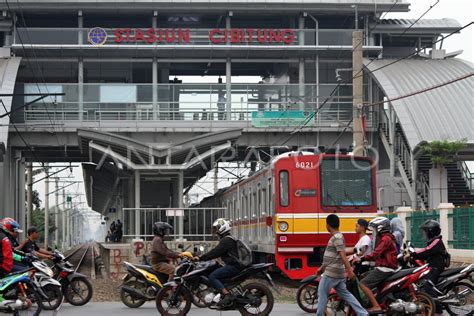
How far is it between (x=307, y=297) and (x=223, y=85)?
103 ft

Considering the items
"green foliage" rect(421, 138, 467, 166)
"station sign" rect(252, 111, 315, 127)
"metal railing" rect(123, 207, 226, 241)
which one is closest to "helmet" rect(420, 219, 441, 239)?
"metal railing" rect(123, 207, 226, 241)

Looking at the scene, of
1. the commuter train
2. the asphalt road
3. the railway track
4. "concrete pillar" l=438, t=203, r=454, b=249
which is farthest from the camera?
the railway track

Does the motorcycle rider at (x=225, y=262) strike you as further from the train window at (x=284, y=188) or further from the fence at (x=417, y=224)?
the fence at (x=417, y=224)

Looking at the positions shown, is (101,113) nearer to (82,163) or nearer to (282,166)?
(82,163)

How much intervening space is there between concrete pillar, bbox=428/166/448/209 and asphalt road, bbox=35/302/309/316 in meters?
24.9

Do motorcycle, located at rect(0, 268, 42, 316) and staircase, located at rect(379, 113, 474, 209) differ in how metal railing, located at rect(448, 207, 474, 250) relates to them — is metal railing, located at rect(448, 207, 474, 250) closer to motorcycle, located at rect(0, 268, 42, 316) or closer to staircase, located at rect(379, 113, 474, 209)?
motorcycle, located at rect(0, 268, 42, 316)

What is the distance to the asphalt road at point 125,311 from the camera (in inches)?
633

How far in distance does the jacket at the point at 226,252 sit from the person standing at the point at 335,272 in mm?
2096

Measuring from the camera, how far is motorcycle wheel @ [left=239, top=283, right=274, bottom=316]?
14.5m

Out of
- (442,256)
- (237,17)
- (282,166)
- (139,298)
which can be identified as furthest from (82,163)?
(442,256)

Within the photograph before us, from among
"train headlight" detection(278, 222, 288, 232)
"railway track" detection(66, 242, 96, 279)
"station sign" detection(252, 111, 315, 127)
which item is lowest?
"railway track" detection(66, 242, 96, 279)

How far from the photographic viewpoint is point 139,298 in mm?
17250

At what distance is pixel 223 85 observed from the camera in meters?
46.9

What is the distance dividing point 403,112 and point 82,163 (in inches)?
752
